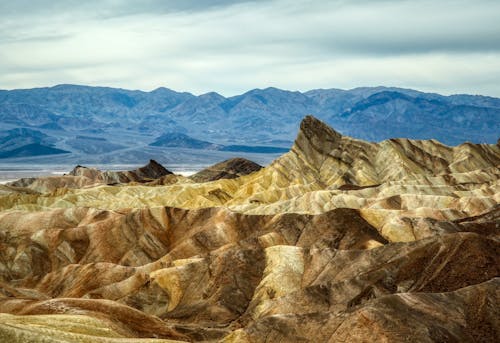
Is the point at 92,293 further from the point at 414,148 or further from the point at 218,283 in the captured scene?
the point at 414,148

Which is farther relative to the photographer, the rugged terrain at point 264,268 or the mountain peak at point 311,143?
the mountain peak at point 311,143

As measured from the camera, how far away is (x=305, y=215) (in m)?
106

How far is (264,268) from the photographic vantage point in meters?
86.8

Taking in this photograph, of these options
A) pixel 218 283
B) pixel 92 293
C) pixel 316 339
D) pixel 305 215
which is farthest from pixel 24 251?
pixel 316 339

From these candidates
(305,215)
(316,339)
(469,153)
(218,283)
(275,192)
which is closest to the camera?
(316,339)

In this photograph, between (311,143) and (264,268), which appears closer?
(264,268)

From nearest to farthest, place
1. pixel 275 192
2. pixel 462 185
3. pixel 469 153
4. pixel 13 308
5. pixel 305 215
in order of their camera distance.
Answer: pixel 13 308, pixel 305 215, pixel 462 185, pixel 275 192, pixel 469 153

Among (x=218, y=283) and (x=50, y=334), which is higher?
(x=50, y=334)

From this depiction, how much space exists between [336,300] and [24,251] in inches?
2295

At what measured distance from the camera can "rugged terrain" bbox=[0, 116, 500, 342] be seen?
57062mm

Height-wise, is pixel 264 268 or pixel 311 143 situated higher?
pixel 311 143

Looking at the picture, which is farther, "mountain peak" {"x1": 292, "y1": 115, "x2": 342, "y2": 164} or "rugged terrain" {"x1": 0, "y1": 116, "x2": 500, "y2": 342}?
"mountain peak" {"x1": 292, "y1": 115, "x2": 342, "y2": 164}

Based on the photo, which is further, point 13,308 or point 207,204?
point 207,204

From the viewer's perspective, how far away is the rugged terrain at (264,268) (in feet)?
187
